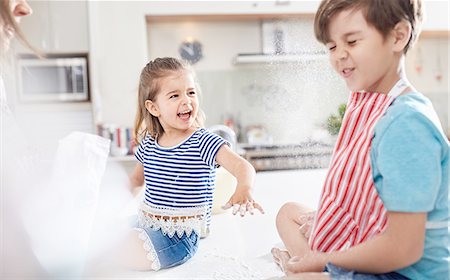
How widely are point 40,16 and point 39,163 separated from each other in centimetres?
166

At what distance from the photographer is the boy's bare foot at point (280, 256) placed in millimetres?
601

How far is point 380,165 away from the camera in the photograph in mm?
452

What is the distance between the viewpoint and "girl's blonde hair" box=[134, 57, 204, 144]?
75cm

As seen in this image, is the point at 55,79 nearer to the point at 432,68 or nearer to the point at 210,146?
the point at 210,146

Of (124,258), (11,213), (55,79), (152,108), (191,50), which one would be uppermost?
(191,50)

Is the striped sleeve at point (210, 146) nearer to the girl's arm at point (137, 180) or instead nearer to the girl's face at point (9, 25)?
the girl's arm at point (137, 180)

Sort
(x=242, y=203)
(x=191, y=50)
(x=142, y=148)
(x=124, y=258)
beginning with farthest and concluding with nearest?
(x=191, y=50)
(x=142, y=148)
(x=124, y=258)
(x=242, y=203)

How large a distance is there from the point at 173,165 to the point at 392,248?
42cm

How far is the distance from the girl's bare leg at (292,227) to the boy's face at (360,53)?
222mm

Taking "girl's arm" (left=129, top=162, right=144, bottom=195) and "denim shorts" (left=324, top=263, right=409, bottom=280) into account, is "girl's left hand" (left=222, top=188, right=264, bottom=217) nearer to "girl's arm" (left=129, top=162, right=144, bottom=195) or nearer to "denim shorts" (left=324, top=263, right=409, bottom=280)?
"denim shorts" (left=324, top=263, right=409, bottom=280)

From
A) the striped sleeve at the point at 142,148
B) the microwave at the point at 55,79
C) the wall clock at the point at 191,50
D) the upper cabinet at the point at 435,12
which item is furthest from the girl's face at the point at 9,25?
the wall clock at the point at 191,50

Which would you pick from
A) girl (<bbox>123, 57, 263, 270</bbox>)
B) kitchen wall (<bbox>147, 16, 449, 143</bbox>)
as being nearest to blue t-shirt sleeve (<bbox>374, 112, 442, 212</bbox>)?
girl (<bbox>123, 57, 263, 270</bbox>)

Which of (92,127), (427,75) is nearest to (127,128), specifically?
(92,127)

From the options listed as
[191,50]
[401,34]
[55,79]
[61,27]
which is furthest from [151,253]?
[191,50]
